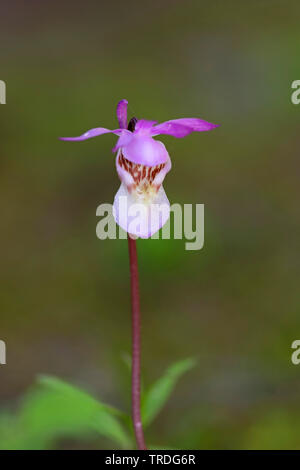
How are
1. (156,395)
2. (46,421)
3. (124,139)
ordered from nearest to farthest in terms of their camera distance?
(124,139)
(156,395)
(46,421)

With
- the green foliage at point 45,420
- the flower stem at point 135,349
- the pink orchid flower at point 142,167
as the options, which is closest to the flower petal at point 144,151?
the pink orchid flower at point 142,167

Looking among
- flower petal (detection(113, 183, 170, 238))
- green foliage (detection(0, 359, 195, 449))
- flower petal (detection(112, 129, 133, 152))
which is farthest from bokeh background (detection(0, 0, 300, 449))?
flower petal (detection(112, 129, 133, 152))

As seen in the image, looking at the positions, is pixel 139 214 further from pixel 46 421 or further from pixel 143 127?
pixel 46 421

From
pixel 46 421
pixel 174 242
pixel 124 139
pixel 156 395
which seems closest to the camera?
pixel 124 139

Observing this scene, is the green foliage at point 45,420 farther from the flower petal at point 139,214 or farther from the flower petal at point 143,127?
the flower petal at point 143,127

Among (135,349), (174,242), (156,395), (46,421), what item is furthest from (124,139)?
(174,242)
